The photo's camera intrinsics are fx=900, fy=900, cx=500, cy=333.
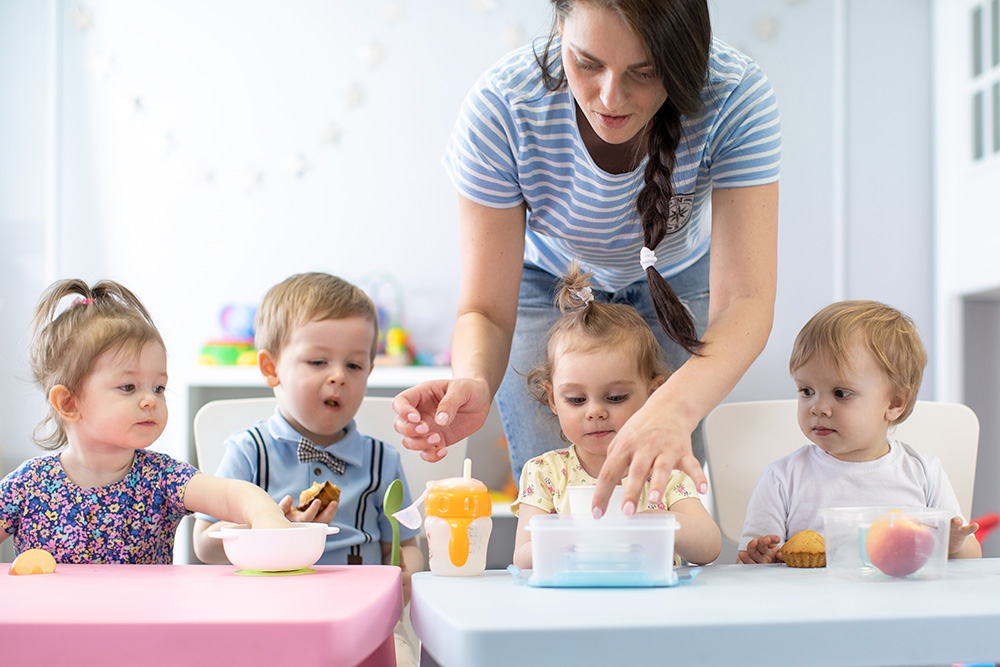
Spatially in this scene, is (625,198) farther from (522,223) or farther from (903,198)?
(903,198)

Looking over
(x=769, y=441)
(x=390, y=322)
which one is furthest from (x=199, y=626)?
(x=390, y=322)

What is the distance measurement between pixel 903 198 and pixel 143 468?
286cm

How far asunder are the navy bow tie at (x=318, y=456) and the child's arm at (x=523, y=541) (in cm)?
48

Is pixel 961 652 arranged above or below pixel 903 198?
below

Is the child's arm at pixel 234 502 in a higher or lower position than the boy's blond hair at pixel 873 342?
lower

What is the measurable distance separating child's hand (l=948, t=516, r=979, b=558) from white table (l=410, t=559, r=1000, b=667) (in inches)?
14.9

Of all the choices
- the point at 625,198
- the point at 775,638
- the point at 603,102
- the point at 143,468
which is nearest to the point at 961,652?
the point at 775,638

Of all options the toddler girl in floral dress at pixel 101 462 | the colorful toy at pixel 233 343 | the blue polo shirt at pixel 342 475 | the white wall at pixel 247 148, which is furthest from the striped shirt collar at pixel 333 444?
the white wall at pixel 247 148

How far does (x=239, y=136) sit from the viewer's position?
315 centimetres

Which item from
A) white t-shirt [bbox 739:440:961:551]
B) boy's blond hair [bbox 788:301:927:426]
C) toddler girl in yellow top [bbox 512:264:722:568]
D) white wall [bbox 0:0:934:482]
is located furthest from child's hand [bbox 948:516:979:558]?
white wall [bbox 0:0:934:482]

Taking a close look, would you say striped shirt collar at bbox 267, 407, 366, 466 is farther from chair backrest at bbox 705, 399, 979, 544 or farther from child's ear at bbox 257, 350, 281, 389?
chair backrest at bbox 705, 399, 979, 544

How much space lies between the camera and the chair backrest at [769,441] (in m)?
1.69

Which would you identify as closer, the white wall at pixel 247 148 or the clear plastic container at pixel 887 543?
the clear plastic container at pixel 887 543

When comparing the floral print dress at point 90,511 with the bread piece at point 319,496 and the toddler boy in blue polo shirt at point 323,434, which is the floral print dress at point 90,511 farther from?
the toddler boy in blue polo shirt at point 323,434
